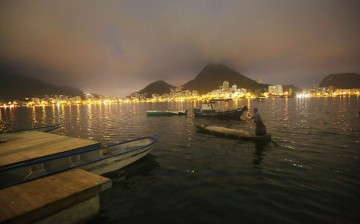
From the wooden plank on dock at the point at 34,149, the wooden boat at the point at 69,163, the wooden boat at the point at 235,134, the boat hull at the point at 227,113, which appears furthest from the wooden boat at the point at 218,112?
the wooden plank on dock at the point at 34,149

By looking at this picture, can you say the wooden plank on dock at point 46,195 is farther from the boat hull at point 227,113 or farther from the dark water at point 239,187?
the boat hull at point 227,113

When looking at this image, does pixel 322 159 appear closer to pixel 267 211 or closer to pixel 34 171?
pixel 267 211

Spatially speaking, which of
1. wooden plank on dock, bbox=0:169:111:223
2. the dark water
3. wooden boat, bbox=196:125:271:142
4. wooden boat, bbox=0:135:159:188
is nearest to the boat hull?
wooden boat, bbox=196:125:271:142

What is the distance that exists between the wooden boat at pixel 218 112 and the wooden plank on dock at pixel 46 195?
37624 millimetres

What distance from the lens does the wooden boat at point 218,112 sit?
42.1m

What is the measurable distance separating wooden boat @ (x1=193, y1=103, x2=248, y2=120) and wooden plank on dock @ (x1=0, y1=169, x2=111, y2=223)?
123 ft

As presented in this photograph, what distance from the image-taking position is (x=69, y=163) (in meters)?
10.6

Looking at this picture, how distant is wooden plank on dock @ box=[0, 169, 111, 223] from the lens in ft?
17.7

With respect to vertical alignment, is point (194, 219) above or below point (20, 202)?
below

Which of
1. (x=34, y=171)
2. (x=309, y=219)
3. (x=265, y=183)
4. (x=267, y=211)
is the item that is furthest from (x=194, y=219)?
(x=34, y=171)

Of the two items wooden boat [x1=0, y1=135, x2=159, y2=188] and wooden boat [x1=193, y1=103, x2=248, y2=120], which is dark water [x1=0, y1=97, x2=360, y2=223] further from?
wooden boat [x1=193, y1=103, x2=248, y2=120]

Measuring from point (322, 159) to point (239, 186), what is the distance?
8.10m

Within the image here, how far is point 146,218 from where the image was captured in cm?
775

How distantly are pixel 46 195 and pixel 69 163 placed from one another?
15.6ft
